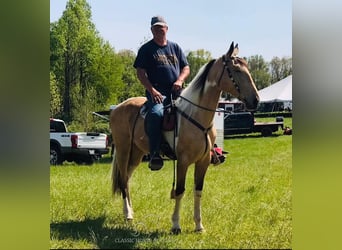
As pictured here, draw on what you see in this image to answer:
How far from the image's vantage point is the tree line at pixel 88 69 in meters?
5.09

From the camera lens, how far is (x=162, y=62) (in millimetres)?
5059

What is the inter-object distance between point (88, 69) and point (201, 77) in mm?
1263

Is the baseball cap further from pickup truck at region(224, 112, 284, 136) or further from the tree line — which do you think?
pickup truck at region(224, 112, 284, 136)

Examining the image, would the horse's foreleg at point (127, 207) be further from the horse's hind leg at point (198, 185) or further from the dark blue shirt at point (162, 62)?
the dark blue shirt at point (162, 62)

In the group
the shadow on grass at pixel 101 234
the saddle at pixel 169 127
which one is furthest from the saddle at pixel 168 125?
the shadow on grass at pixel 101 234

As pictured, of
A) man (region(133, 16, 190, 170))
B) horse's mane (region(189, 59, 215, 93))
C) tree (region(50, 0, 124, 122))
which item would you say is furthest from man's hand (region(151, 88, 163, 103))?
tree (region(50, 0, 124, 122))

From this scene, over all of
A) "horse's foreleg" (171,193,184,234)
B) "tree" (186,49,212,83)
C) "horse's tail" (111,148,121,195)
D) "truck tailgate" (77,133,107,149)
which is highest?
"tree" (186,49,212,83)

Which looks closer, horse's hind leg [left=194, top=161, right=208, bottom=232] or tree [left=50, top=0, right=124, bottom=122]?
horse's hind leg [left=194, top=161, right=208, bottom=232]

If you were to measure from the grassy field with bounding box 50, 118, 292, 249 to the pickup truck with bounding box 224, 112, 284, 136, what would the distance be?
76 mm

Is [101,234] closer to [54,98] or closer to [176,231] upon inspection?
[176,231]

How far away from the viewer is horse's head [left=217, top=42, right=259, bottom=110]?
4730 mm
